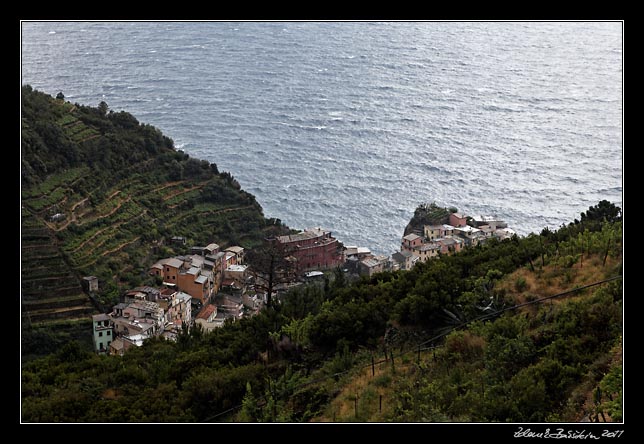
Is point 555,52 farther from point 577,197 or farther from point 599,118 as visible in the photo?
point 577,197

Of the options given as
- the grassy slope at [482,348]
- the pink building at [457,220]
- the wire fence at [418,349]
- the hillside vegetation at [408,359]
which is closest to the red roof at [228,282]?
the pink building at [457,220]

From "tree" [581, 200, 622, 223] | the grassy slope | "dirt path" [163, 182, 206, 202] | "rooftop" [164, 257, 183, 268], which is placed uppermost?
"tree" [581, 200, 622, 223]

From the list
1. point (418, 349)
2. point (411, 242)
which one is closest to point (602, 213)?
point (418, 349)

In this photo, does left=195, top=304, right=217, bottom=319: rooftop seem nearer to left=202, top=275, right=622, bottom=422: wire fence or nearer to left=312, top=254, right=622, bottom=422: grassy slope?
left=312, top=254, right=622, bottom=422: grassy slope

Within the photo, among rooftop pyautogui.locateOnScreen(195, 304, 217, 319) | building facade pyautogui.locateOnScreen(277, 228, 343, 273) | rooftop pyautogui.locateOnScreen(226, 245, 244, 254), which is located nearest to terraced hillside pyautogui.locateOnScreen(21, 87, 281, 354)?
rooftop pyautogui.locateOnScreen(226, 245, 244, 254)

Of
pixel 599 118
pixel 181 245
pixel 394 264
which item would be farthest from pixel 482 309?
pixel 599 118

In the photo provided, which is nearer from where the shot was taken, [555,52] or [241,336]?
[241,336]
